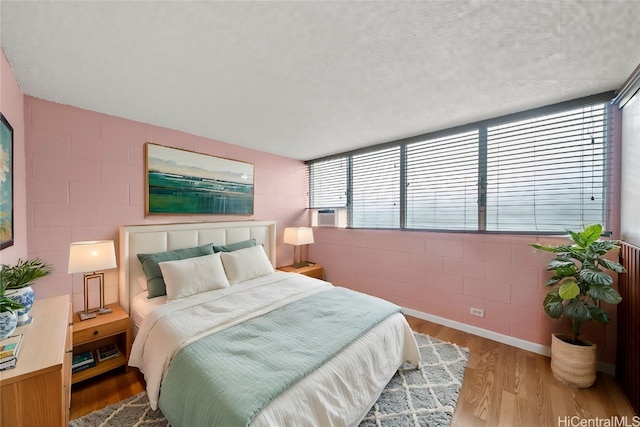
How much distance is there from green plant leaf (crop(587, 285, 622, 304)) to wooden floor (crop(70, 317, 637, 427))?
73 centimetres

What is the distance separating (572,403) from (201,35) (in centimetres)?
335

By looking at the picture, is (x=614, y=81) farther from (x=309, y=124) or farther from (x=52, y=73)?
(x=52, y=73)

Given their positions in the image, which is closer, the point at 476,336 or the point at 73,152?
the point at 73,152

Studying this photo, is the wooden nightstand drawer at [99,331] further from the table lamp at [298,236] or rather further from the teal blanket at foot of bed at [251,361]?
the table lamp at [298,236]

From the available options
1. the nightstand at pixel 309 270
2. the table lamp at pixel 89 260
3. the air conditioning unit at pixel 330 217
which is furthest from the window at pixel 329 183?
the table lamp at pixel 89 260

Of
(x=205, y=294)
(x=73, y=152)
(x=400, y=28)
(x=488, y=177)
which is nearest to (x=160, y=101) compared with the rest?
(x=73, y=152)

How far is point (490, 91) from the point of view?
193cm

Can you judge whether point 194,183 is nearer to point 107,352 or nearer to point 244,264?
point 244,264

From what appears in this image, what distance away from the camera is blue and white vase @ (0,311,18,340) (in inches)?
46.2

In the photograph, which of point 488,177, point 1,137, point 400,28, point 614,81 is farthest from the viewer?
point 488,177

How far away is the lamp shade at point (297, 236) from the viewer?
3629 millimetres

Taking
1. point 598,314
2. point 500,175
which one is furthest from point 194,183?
point 598,314

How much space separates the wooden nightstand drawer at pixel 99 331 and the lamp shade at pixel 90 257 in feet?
1.49

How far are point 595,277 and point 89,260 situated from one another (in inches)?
149
